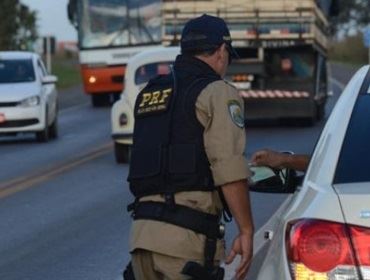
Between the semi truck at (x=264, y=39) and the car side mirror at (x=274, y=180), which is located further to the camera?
the semi truck at (x=264, y=39)

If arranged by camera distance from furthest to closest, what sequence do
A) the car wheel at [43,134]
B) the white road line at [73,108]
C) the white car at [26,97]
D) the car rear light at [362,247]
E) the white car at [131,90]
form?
the white road line at [73,108]
the car wheel at [43,134]
the white car at [26,97]
the white car at [131,90]
the car rear light at [362,247]

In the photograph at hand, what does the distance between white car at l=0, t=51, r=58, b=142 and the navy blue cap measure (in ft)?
54.4

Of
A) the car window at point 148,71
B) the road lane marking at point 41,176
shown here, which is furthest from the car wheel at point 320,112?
the car window at point 148,71

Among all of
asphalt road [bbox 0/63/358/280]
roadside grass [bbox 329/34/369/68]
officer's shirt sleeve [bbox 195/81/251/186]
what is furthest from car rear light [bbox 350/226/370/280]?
roadside grass [bbox 329/34/369/68]

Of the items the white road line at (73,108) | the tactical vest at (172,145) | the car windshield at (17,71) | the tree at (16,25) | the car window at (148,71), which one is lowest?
the white road line at (73,108)

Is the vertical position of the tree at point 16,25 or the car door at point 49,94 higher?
the car door at point 49,94

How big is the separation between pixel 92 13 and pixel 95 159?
13.6 m

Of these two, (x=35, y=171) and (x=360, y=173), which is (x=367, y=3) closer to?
(x=35, y=171)

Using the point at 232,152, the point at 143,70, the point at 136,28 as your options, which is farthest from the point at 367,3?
the point at 232,152

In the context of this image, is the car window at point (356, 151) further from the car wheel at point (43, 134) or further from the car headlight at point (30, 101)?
the car wheel at point (43, 134)

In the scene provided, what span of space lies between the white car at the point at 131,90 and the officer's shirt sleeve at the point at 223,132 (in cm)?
1143

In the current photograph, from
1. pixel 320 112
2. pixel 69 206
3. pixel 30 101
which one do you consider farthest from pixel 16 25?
pixel 69 206

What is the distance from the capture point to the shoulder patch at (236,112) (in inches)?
176

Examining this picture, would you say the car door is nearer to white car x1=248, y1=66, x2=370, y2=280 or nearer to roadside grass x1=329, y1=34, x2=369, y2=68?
white car x1=248, y1=66, x2=370, y2=280
